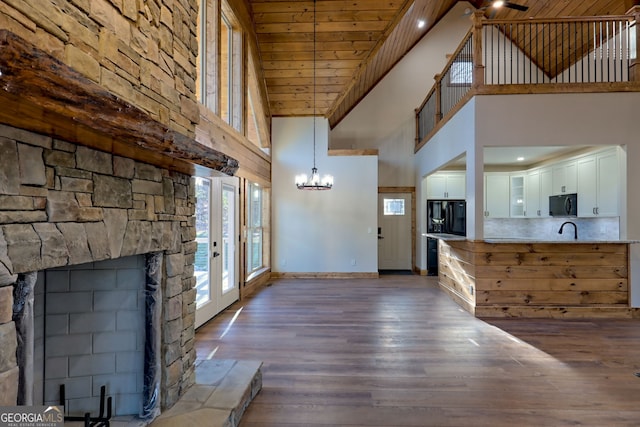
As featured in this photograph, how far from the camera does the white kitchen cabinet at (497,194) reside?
23.5 ft

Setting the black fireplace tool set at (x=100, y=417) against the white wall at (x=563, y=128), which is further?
the white wall at (x=563, y=128)

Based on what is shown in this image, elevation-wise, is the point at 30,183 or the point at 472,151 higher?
the point at 472,151

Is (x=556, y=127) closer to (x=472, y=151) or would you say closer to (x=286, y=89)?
(x=472, y=151)

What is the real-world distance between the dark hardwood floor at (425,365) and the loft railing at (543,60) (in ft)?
10.5

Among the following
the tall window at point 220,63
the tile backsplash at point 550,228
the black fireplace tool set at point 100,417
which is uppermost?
the tall window at point 220,63

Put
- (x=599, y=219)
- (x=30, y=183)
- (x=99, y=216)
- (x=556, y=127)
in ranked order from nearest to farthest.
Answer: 1. (x=30, y=183)
2. (x=99, y=216)
3. (x=556, y=127)
4. (x=599, y=219)

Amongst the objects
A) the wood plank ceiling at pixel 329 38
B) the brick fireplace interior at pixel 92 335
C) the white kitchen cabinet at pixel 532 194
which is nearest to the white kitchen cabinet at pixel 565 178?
the white kitchen cabinet at pixel 532 194

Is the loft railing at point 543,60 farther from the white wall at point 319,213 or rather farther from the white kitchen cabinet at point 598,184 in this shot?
the white wall at point 319,213

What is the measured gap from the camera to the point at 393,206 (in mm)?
8211

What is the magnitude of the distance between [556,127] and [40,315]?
5736mm

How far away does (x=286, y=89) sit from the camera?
6.37 meters

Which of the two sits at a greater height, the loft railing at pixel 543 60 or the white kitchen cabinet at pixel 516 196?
the loft railing at pixel 543 60

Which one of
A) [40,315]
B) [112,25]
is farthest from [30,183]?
[40,315]

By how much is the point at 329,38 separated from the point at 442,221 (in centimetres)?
483
